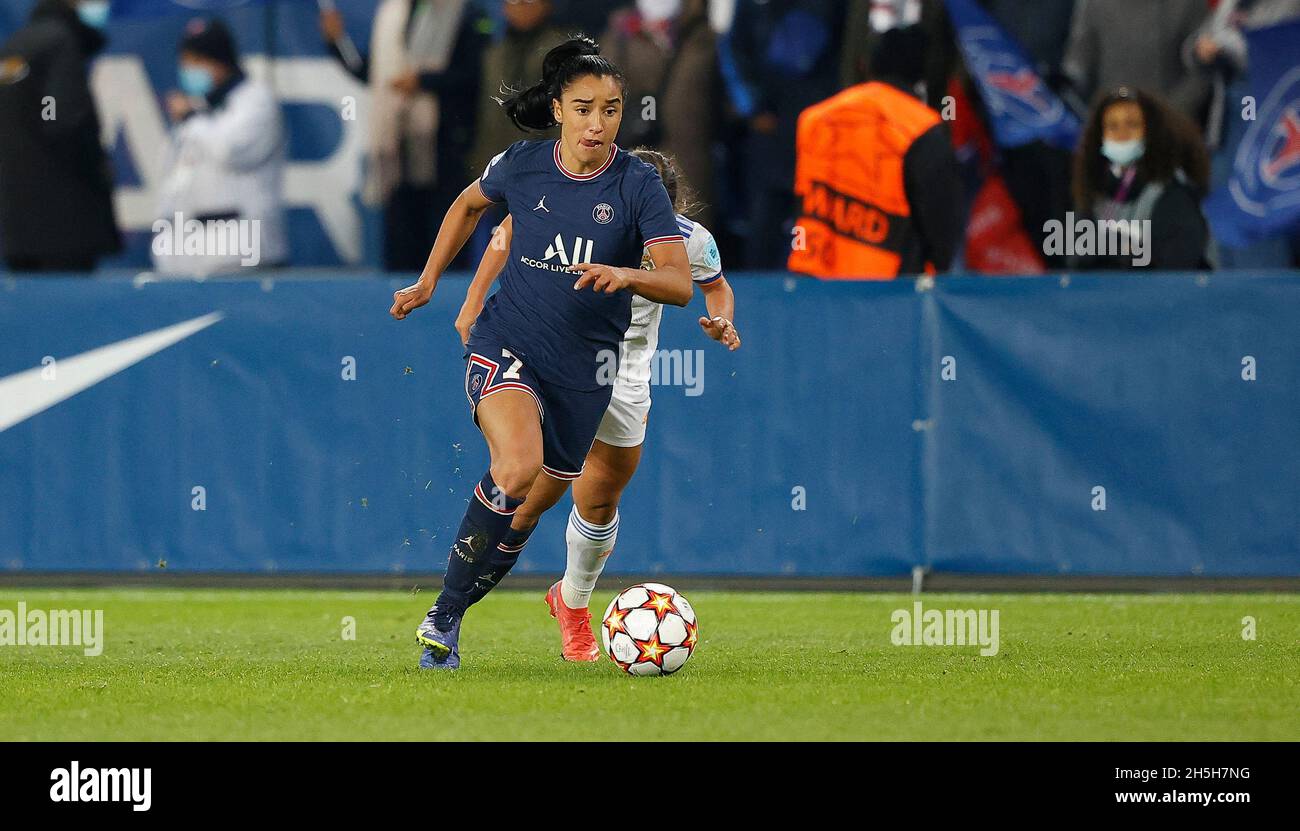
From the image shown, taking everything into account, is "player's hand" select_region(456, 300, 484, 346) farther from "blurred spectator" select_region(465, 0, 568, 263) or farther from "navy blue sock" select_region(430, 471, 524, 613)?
"blurred spectator" select_region(465, 0, 568, 263)

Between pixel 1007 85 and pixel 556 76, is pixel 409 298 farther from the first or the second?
pixel 1007 85

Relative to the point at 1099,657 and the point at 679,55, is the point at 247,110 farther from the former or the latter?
the point at 1099,657

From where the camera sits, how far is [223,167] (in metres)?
12.3

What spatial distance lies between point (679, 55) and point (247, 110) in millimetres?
2703

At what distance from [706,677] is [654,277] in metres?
1.49

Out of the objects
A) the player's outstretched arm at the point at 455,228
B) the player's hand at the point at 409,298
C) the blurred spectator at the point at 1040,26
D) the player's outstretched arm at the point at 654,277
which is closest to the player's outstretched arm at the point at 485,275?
the player's outstretched arm at the point at 455,228

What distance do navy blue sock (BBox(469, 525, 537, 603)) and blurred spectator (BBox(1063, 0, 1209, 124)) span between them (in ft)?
18.8

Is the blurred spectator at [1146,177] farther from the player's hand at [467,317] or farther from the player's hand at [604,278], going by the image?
the player's hand at [604,278]

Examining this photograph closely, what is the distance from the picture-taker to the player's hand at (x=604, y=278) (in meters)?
6.84

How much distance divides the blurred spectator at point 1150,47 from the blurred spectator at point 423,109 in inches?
146

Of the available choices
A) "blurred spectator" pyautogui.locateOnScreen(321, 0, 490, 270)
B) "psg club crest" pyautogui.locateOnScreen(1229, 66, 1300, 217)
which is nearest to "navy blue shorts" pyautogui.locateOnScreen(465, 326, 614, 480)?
"blurred spectator" pyautogui.locateOnScreen(321, 0, 490, 270)

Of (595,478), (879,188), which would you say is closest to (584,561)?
(595,478)

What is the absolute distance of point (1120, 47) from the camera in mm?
11867

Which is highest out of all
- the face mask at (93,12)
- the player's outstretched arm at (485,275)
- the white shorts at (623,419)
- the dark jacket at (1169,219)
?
the face mask at (93,12)
